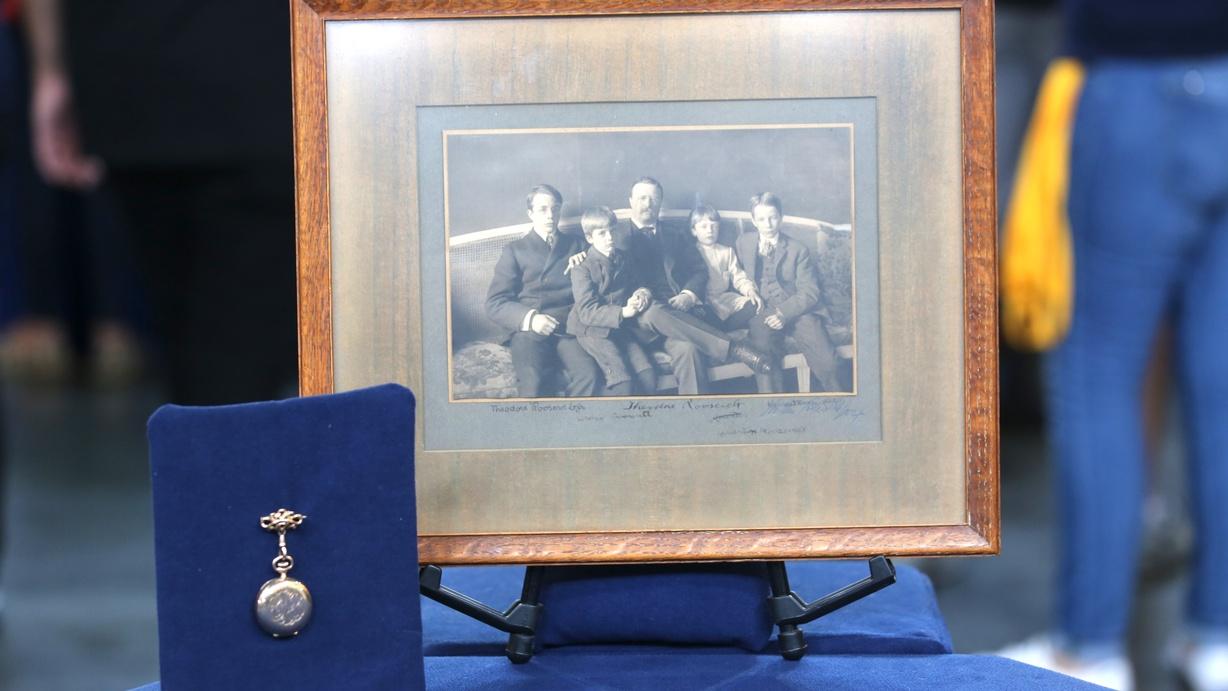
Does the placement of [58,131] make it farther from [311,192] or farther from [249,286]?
[311,192]

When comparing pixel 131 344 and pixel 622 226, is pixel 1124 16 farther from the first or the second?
pixel 131 344

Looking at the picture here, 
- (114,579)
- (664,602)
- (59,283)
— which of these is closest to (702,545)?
(664,602)

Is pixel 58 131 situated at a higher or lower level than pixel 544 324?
higher

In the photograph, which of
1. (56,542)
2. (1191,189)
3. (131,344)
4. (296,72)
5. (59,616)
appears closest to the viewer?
(296,72)

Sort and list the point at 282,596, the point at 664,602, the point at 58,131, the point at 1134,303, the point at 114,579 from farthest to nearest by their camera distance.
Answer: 1. the point at 114,579
2. the point at 58,131
3. the point at 1134,303
4. the point at 664,602
5. the point at 282,596

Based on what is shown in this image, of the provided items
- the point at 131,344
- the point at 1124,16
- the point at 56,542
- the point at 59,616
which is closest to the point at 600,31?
the point at 1124,16

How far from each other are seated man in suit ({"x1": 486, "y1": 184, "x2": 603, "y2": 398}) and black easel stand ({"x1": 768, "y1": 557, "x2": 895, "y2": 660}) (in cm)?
14

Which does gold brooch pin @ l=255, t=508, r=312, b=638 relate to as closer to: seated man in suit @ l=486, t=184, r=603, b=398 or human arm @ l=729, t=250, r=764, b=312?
seated man in suit @ l=486, t=184, r=603, b=398

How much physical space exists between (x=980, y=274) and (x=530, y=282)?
22 cm

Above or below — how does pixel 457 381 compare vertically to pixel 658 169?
below

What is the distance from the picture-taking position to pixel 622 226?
657mm

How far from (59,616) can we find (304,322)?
180cm

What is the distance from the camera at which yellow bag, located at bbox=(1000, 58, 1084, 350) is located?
1.66 meters

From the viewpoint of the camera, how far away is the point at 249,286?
165 centimetres
